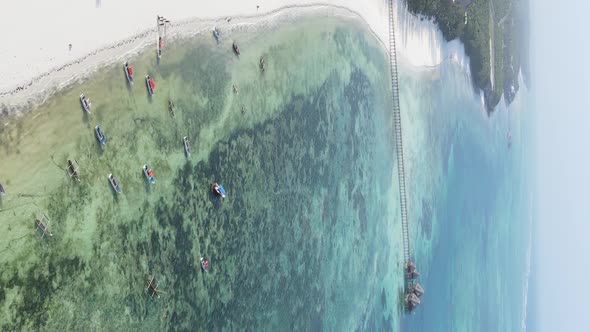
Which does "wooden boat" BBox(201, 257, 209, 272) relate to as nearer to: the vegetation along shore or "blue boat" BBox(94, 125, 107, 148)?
"blue boat" BBox(94, 125, 107, 148)

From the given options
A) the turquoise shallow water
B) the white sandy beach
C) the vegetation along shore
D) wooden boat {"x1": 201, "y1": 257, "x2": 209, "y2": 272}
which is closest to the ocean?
the turquoise shallow water

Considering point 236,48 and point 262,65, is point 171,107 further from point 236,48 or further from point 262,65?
point 262,65

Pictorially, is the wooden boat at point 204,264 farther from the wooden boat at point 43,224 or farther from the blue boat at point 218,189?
the wooden boat at point 43,224

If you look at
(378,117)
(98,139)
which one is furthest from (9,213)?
(378,117)

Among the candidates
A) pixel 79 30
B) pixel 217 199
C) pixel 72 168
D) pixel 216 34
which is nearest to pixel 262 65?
pixel 216 34

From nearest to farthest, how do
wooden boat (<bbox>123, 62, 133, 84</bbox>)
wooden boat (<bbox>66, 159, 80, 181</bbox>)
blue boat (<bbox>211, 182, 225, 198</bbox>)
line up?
wooden boat (<bbox>66, 159, 80, 181</bbox>) < wooden boat (<bbox>123, 62, 133, 84</bbox>) < blue boat (<bbox>211, 182, 225, 198</bbox>)

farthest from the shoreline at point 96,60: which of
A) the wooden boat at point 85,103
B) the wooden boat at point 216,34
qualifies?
the wooden boat at point 85,103
